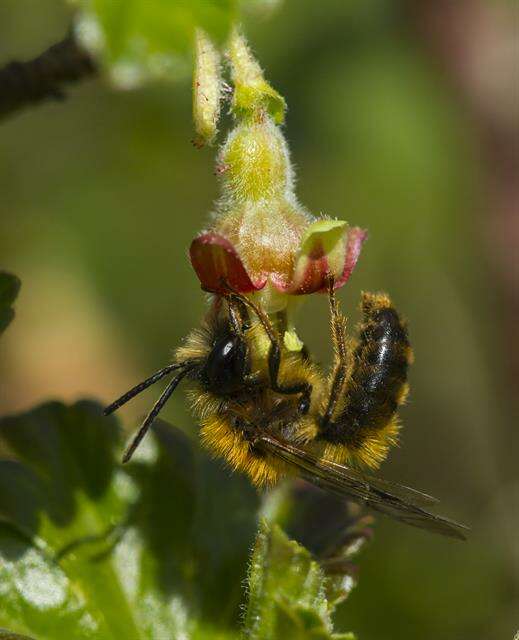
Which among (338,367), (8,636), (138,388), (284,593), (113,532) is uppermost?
(338,367)

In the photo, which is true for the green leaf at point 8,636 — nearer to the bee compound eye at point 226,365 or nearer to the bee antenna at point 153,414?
the bee antenna at point 153,414

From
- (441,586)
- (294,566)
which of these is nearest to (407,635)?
(441,586)

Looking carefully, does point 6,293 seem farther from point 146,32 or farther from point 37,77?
point 146,32

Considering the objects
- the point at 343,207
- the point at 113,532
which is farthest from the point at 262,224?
the point at 343,207

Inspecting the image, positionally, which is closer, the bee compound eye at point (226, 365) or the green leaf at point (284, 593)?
the green leaf at point (284, 593)

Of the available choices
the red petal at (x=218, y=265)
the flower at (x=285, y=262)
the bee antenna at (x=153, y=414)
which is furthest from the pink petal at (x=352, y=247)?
the bee antenna at (x=153, y=414)

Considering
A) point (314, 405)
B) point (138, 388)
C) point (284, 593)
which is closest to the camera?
point (284, 593)

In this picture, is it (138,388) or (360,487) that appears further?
(360,487)

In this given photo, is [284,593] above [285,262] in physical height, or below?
below
